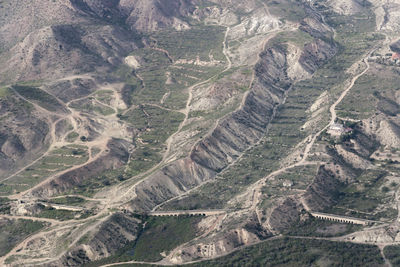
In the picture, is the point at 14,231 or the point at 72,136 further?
the point at 72,136

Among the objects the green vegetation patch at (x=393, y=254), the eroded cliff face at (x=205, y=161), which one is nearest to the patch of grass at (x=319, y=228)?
the green vegetation patch at (x=393, y=254)

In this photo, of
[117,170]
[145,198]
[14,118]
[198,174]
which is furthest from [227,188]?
[14,118]

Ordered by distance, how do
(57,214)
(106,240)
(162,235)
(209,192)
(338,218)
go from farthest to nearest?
(209,192), (57,214), (162,235), (338,218), (106,240)

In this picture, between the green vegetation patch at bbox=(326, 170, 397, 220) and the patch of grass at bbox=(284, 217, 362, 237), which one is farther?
the green vegetation patch at bbox=(326, 170, 397, 220)

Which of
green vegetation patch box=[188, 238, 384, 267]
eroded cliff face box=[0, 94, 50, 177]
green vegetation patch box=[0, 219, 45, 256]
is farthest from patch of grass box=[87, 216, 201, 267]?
eroded cliff face box=[0, 94, 50, 177]

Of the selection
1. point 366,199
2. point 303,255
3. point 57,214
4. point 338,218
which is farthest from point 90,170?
point 366,199

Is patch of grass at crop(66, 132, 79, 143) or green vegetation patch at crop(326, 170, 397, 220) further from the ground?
patch of grass at crop(66, 132, 79, 143)

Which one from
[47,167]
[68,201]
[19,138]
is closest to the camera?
[68,201]

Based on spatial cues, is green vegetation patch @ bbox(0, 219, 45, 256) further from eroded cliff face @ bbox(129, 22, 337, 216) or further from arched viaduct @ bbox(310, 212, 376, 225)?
arched viaduct @ bbox(310, 212, 376, 225)

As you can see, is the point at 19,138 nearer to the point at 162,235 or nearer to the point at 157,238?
the point at 157,238
